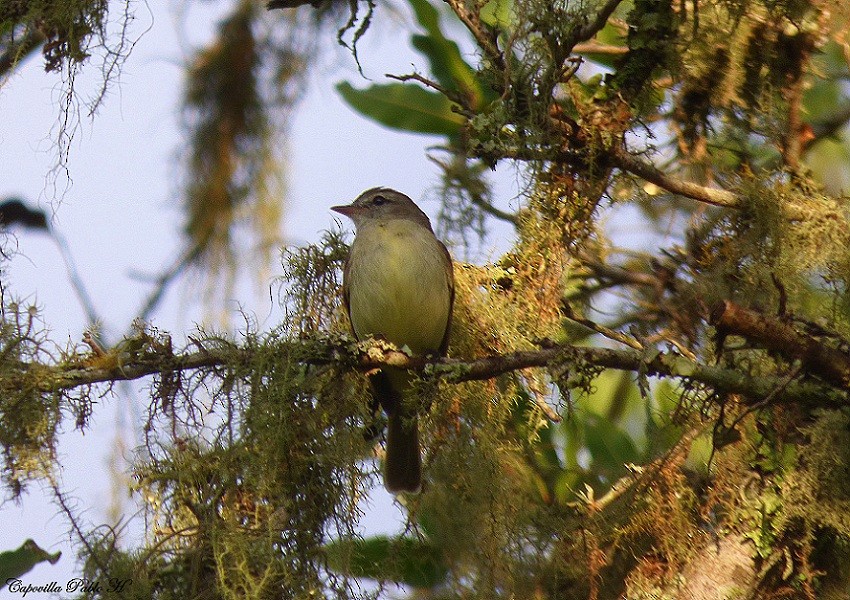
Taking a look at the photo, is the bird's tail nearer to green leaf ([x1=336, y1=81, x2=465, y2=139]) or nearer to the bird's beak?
the bird's beak

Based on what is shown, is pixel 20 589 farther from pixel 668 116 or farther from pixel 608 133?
pixel 668 116

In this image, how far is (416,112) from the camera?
6.50 metres

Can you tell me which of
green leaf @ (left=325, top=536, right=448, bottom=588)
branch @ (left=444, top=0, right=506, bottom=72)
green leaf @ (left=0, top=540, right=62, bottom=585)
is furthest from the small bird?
green leaf @ (left=0, top=540, right=62, bottom=585)

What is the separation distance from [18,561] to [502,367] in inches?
87.7

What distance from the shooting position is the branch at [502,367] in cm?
368

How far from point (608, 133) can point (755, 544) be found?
5.85 feet

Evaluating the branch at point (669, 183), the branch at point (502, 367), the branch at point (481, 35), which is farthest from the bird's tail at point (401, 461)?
the branch at point (481, 35)

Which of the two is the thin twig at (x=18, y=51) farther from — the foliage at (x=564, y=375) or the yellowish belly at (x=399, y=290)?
the yellowish belly at (x=399, y=290)

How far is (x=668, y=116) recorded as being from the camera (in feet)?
18.1

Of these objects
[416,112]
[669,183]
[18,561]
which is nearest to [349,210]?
[416,112]

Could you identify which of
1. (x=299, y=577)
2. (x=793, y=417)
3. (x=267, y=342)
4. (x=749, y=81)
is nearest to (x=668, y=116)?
(x=749, y=81)

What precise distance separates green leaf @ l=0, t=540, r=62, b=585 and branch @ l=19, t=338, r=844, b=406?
1.09 meters

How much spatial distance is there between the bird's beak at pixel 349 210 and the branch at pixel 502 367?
2.27 metres

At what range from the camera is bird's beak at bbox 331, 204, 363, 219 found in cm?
615
